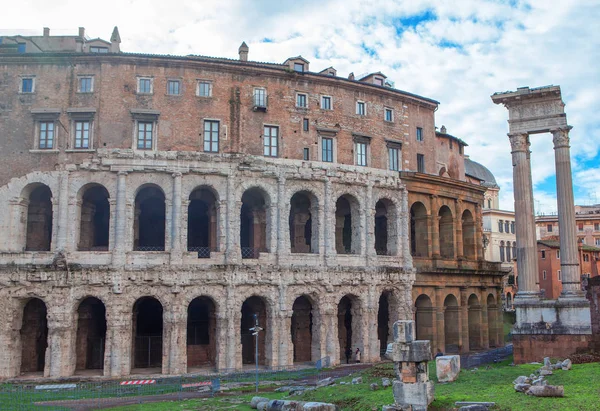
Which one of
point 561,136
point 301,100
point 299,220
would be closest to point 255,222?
point 299,220

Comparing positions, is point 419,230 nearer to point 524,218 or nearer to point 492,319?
point 492,319

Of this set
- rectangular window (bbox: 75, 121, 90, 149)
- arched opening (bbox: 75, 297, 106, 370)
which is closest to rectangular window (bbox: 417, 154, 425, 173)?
rectangular window (bbox: 75, 121, 90, 149)

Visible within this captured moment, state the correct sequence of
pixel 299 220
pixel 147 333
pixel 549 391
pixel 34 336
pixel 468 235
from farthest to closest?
pixel 468 235 → pixel 299 220 → pixel 147 333 → pixel 34 336 → pixel 549 391

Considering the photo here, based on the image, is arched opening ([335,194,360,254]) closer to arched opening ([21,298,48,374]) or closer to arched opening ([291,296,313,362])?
arched opening ([291,296,313,362])

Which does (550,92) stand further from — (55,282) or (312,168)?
(55,282)

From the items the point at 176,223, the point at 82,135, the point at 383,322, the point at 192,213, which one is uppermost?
the point at 82,135

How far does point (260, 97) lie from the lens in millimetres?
35031

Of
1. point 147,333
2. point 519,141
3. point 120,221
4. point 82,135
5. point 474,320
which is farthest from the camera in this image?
point 474,320

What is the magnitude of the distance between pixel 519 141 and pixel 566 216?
4.29 meters

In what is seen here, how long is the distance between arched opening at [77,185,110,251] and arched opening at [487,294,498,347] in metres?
27.0

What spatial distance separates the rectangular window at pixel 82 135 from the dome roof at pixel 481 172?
52.8 metres

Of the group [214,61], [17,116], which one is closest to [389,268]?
[214,61]

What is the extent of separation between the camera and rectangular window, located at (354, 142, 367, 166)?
123 feet

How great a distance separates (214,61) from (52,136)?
9.44 m
